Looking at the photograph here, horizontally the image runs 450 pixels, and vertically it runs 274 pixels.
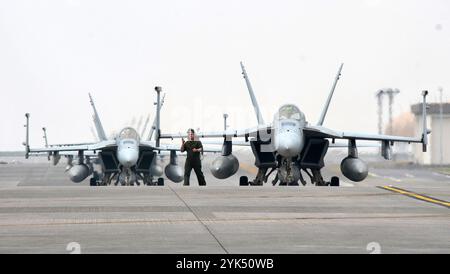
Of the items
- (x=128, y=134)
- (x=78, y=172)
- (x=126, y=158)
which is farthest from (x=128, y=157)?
(x=78, y=172)

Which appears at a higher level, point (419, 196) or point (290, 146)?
point (290, 146)

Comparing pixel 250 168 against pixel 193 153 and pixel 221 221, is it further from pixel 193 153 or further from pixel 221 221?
pixel 221 221

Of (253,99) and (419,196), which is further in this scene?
(253,99)

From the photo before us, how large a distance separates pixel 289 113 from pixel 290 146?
158 cm

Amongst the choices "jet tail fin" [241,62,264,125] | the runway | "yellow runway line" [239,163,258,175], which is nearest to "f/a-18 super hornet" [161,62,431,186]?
"jet tail fin" [241,62,264,125]

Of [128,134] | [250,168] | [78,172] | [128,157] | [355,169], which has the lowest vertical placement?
[250,168]

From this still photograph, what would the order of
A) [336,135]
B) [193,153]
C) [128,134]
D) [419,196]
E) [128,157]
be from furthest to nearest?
1. [128,134]
2. [128,157]
3. [336,135]
4. [193,153]
5. [419,196]

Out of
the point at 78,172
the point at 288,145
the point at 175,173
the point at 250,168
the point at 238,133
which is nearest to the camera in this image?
the point at 288,145

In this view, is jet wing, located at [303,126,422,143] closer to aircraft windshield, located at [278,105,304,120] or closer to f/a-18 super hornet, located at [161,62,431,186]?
f/a-18 super hornet, located at [161,62,431,186]

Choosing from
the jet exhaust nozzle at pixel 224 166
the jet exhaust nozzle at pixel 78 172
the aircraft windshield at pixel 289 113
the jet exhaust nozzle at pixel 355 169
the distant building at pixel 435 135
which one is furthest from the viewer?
the distant building at pixel 435 135

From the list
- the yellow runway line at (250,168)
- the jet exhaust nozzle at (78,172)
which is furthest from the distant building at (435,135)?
the jet exhaust nozzle at (78,172)

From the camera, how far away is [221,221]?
12.8 metres

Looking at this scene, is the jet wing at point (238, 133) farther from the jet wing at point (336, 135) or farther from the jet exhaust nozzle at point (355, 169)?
the jet exhaust nozzle at point (355, 169)

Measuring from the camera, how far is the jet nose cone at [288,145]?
29406mm
